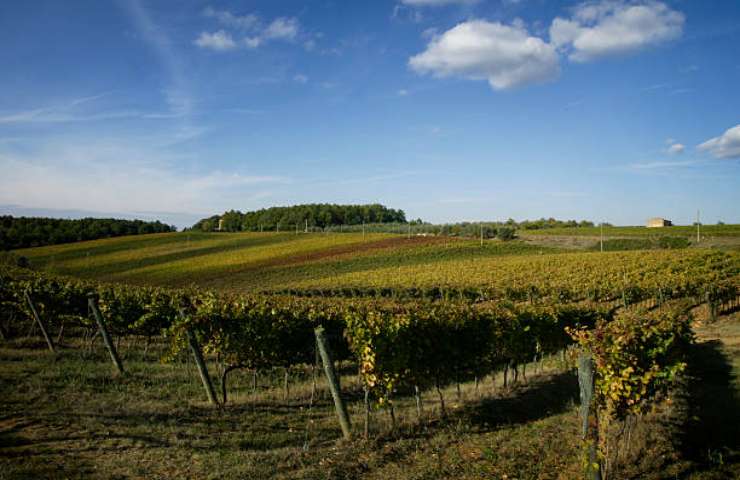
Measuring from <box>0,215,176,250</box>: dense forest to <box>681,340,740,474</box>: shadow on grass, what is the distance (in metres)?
87.0

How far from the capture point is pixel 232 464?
21.5 ft

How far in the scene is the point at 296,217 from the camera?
119 m

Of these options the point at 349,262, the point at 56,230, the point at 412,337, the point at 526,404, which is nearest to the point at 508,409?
the point at 526,404

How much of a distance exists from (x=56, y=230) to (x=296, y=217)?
53.5 metres

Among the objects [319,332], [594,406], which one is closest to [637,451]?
[594,406]

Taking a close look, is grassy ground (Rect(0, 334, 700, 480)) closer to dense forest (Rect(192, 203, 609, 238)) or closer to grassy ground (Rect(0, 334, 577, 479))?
grassy ground (Rect(0, 334, 577, 479))

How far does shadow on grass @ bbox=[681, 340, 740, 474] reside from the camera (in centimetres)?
675

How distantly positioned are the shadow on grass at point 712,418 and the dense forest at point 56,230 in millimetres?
87038

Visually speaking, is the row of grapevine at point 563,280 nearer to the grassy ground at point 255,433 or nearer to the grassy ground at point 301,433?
the grassy ground at point 301,433

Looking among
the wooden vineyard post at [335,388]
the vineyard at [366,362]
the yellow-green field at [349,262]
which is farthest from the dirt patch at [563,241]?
the wooden vineyard post at [335,388]

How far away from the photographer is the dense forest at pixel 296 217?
116250mm

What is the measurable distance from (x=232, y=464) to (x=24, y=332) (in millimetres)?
14700

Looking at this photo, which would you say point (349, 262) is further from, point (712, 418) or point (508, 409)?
point (712, 418)

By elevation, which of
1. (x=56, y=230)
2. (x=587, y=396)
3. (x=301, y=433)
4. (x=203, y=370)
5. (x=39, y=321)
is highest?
(x=56, y=230)
